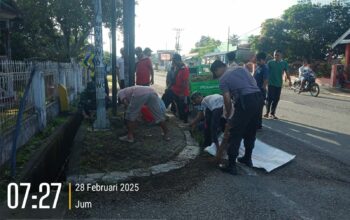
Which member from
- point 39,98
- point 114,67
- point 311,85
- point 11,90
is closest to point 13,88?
point 11,90

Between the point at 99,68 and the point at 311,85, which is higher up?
the point at 99,68

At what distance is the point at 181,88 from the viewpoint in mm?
9297

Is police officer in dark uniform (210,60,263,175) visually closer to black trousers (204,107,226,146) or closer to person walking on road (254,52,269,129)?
black trousers (204,107,226,146)

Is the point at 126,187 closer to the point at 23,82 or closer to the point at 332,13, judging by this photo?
the point at 23,82

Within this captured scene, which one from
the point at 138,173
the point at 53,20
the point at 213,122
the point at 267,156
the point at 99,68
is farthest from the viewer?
the point at 53,20

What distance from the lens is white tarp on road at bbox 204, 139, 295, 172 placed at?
5.93 m

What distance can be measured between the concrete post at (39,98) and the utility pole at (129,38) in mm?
3158

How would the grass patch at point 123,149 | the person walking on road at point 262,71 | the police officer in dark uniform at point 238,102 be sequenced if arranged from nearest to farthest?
the police officer in dark uniform at point 238,102
the grass patch at point 123,149
the person walking on road at point 262,71

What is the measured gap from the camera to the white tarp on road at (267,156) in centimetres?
593

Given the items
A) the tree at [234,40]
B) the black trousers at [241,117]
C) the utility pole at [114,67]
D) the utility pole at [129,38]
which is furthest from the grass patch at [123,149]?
the tree at [234,40]

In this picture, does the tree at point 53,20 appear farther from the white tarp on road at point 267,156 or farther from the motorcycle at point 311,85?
the white tarp on road at point 267,156

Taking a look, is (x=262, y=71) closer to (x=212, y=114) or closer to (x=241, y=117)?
(x=212, y=114)

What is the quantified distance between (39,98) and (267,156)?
4.77 meters
